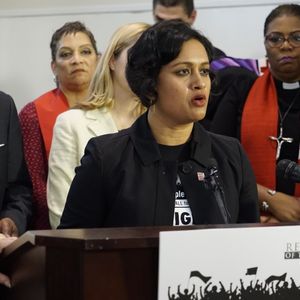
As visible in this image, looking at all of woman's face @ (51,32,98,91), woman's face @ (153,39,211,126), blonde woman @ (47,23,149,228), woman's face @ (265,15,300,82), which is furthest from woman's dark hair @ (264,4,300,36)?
woman's face @ (153,39,211,126)

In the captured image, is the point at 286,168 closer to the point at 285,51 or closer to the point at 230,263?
the point at 230,263

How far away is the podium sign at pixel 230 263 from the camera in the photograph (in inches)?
43.2

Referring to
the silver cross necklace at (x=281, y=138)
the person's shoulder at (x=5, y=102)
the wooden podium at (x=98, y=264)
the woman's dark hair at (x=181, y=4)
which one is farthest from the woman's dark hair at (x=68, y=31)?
the wooden podium at (x=98, y=264)

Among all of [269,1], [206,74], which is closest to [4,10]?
[269,1]

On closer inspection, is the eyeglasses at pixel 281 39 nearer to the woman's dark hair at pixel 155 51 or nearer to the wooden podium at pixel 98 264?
the woman's dark hair at pixel 155 51

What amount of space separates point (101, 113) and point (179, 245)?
4.33 feet

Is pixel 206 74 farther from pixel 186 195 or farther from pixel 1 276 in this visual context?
pixel 1 276

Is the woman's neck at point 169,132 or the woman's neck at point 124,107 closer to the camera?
the woman's neck at point 169,132

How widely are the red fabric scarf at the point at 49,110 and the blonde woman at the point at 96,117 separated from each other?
378 millimetres

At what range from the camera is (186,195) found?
1.60 meters

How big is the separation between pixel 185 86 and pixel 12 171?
780 mm

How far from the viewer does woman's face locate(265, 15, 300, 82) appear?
2492 mm

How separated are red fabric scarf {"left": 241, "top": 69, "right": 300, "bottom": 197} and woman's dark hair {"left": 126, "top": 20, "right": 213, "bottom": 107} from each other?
0.80m

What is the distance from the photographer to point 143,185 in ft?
5.25
